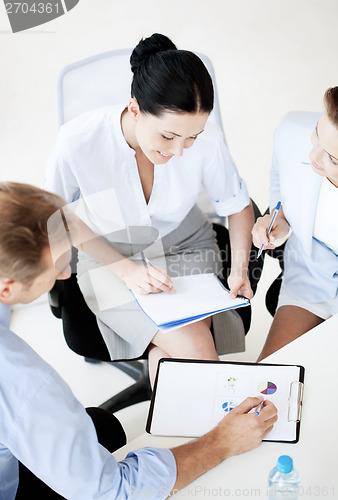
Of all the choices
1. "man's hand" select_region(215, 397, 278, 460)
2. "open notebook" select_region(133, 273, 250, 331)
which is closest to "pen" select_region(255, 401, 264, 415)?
"man's hand" select_region(215, 397, 278, 460)

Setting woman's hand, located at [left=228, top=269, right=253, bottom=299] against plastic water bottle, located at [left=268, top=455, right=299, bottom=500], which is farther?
woman's hand, located at [left=228, top=269, right=253, bottom=299]

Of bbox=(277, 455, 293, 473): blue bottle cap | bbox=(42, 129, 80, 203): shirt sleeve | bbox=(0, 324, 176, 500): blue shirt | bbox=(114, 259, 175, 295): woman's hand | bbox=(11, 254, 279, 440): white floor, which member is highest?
bbox=(42, 129, 80, 203): shirt sleeve

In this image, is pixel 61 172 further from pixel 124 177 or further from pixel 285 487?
pixel 285 487

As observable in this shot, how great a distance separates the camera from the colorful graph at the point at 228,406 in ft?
3.68

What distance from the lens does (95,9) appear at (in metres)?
4.39

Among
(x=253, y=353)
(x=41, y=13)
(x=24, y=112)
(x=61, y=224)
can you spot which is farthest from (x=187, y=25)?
(x=61, y=224)

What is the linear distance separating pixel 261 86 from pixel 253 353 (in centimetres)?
207

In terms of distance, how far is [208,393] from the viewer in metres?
1.16

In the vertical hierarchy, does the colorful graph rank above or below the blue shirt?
below

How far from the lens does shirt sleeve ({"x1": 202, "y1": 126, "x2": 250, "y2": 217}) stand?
169 cm

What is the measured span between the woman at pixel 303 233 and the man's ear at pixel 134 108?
17.8 inches

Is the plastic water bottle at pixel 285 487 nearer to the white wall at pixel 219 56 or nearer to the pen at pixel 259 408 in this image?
the pen at pixel 259 408

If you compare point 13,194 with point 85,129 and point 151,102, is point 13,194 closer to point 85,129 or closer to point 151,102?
point 151,102

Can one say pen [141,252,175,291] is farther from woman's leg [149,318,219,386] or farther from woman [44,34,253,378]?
woman's leg [149,318,219,386]
